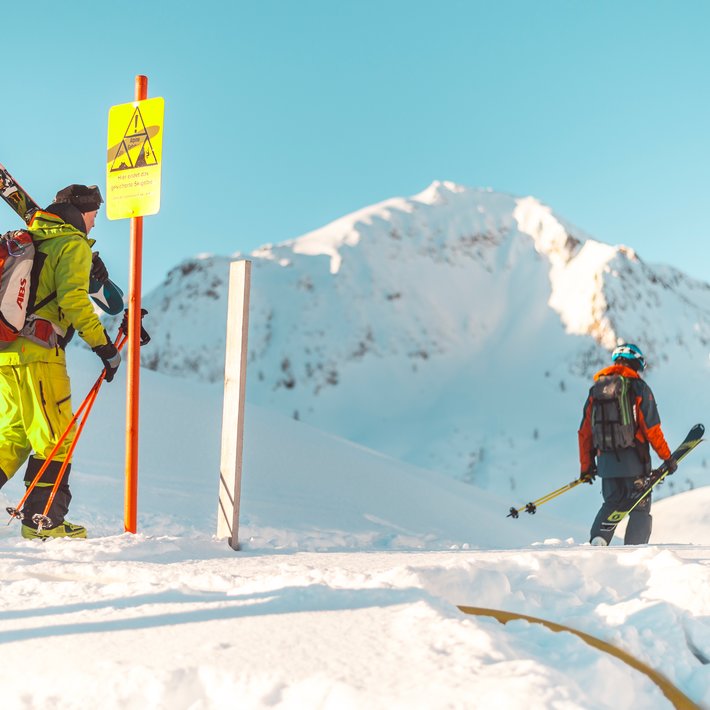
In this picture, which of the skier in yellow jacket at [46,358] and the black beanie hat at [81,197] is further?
the black beanie hat at [81,197]

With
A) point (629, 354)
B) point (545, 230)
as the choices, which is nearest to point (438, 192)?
point (545, 230)

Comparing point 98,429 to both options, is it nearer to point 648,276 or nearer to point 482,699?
point 482,699

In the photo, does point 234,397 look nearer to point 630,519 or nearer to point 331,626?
point 331,626

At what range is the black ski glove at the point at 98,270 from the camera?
160 inches

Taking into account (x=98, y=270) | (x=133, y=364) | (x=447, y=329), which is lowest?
(x=133, y=364)

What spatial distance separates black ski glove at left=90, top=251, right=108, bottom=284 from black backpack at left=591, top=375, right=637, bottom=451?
10.9ft

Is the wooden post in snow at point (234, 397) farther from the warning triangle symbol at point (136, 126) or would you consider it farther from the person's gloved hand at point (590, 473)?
the person's gloved hand at point (590, 473)

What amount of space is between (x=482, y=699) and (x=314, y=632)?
1.96 feet

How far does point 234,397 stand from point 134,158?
137 centimetres

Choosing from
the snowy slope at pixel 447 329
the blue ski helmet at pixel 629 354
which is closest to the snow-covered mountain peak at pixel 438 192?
the snowy slope at pixel 447 329

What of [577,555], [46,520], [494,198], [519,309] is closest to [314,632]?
[577,555]

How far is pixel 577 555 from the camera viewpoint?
2973 mm

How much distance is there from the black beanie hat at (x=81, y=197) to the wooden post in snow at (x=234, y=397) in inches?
34.3

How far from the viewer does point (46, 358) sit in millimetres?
3711
